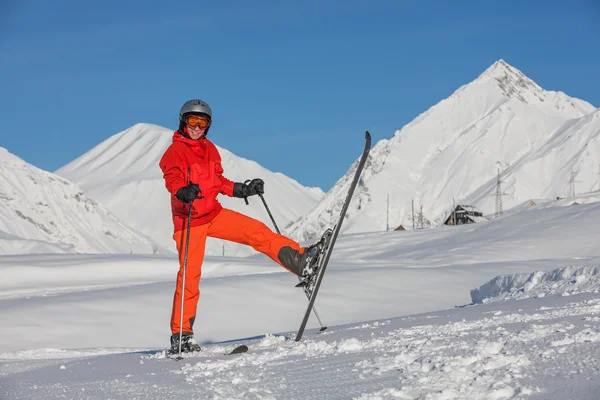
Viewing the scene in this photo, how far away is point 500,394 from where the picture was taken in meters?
3.11

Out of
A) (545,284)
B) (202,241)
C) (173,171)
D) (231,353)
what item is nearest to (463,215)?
(545,284)

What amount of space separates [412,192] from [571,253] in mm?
161294

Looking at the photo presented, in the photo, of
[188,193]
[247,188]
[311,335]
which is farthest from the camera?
[247,188]

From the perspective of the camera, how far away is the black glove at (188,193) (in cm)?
573

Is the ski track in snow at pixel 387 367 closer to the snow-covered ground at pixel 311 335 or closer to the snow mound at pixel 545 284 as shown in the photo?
the snow-covered ground at pixel 311 335

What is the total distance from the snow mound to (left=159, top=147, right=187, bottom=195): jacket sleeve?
3.75 metres

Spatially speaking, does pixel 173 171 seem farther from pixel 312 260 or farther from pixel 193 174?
pixel 312 260

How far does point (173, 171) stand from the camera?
6.00 m

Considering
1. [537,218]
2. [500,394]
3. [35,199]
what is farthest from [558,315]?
[35,199]

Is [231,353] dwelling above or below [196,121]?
below

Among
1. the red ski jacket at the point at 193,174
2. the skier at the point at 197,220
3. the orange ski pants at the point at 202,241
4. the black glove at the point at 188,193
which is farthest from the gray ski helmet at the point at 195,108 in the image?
the orange ski pants at the point at 202,241

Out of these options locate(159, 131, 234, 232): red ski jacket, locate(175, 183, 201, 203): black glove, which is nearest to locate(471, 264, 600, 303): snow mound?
locate(159, 131, 234, 232): red ski jacket

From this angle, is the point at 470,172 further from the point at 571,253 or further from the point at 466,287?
the point at 466,287

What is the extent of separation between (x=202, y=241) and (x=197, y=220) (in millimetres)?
190
